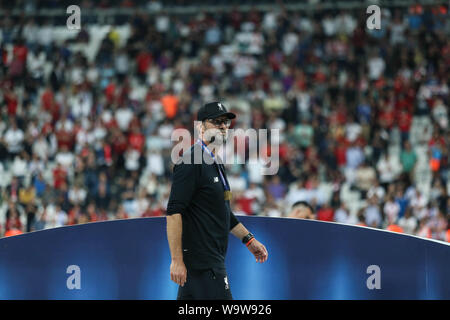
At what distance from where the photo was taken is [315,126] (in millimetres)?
17750

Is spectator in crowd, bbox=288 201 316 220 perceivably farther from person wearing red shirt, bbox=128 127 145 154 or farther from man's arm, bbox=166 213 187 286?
person wearing red shirt, bbox=128 127 145 154

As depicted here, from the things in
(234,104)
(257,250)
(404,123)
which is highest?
(234,104)

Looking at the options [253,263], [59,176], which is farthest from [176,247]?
[59,176]

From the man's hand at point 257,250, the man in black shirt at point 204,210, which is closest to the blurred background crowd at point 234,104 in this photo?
the man's hand at point 257,250

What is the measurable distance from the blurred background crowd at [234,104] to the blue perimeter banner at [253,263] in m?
6.71

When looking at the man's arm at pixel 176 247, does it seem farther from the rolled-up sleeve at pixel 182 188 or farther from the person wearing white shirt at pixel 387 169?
the person wearing white shirt at pixel 387 169

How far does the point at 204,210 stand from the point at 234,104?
13266 millimetres

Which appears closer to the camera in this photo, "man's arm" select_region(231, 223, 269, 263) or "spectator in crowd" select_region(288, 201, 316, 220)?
Answer: "man's arm" select_region(231, 223, 269, 263)

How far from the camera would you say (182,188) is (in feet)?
18.4

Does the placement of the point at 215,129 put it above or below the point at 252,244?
above

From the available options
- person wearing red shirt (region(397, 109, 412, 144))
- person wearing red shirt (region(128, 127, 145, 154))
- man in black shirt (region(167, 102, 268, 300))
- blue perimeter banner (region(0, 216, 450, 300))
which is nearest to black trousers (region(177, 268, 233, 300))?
man in black shirt (region(167, 102, 268, 300))

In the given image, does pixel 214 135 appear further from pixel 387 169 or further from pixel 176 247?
pixel 387 169

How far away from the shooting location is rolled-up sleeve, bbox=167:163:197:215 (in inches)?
219
